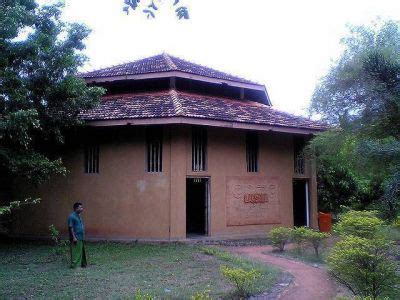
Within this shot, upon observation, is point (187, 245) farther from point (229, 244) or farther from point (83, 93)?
point (83, 93)

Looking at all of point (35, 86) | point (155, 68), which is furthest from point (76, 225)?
point (155, 68)

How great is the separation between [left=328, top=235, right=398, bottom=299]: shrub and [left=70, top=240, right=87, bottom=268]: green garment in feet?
18.5

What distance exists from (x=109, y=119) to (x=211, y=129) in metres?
3.34

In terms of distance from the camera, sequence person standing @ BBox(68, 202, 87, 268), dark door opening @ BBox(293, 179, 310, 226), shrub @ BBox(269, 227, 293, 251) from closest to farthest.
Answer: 1. person standing @ BBox(68, 202, 87, 268)
2. shrub @ BBox(269, 227, 293, 251)
3. dark door opening @ BBox(293, 179, 310, 226)

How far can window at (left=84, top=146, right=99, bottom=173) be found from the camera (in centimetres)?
1473

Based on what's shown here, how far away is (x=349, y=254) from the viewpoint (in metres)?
6.77

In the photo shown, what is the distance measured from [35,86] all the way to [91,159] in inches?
148

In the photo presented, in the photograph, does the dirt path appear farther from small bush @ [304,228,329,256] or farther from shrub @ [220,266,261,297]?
small bush @ [304,228,329,256]

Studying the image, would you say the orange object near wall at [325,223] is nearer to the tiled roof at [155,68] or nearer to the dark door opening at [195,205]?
the dark door opening at [195,205]

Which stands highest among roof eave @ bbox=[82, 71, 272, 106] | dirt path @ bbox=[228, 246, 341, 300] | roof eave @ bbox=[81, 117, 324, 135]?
roof eave @ bbox=[82, 71, 272, 106]

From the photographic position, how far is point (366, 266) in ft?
22.4

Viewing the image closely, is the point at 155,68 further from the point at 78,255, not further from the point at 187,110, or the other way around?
the point at 78,255

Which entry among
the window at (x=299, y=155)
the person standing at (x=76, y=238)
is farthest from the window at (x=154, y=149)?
the window at (x=299, y=155)

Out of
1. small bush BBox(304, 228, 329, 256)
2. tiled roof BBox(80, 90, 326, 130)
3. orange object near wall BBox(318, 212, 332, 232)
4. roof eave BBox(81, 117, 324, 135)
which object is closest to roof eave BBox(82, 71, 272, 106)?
tiled roof BBox(80, 90, 326, 130)
